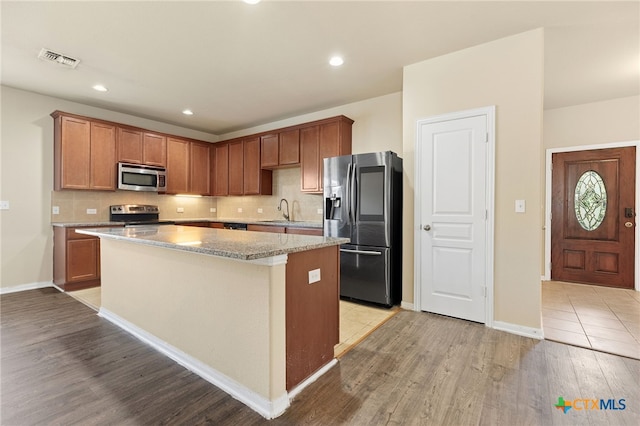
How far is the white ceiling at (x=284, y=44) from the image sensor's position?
7.57ft

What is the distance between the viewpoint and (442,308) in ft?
9.93

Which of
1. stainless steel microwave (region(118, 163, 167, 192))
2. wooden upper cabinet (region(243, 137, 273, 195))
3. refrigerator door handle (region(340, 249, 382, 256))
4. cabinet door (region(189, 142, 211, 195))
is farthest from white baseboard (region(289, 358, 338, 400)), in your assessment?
cabinet door (region(189, 142, 211, 195))

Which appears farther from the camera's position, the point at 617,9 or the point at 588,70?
the point at 588,70

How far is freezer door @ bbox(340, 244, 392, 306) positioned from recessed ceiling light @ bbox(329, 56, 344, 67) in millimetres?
2023

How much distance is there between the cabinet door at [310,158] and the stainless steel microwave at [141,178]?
2.47m

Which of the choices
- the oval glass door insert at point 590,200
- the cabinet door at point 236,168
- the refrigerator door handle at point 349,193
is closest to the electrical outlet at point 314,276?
the refrigerator door handle at point 349,193

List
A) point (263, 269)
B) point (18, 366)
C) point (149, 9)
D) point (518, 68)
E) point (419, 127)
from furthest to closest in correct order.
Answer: point (419, 127) → point (518, 68) → point (149, 9) → point (18, 366) → point (263, 269)

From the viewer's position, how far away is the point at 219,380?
1.88 meters

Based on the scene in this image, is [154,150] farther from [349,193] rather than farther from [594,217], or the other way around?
[594,217]

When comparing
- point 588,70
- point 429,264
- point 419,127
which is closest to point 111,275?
point 429,264

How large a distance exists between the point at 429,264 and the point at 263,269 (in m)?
2.08

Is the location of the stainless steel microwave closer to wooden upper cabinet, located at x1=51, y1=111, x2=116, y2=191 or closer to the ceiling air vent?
wooden upper cabinet, located at x1=51, y1=111, x2=116, y2=191

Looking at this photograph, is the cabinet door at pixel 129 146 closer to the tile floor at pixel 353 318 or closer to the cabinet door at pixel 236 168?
the cabinet door at pixel 236 168

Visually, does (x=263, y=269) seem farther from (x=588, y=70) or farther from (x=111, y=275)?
(x=588, y=70)
